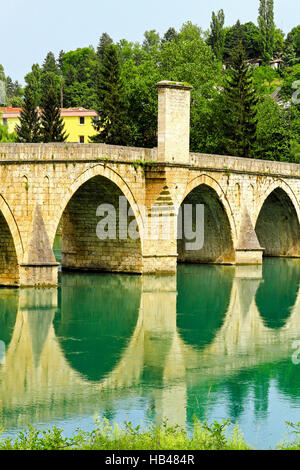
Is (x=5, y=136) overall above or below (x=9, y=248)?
above

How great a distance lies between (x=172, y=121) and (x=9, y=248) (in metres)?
7.47

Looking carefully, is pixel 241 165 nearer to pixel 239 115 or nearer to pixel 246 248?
pixel 246 248

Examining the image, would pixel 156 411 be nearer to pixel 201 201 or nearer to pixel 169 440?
pixel 169 440

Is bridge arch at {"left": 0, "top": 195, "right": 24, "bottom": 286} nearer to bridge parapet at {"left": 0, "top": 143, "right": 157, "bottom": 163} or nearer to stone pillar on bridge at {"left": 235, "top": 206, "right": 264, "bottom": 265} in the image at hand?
bridge parapet at {"left": 0, "top": 143, "right": 157, "bottom": 163}

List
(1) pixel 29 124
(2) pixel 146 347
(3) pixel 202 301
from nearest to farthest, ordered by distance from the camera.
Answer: (2) pixel 146 347 < (3) pixel 202 301 < (1) pixel 29 124

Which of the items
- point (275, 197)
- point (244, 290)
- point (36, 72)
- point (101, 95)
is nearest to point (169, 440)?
point (244, 290)

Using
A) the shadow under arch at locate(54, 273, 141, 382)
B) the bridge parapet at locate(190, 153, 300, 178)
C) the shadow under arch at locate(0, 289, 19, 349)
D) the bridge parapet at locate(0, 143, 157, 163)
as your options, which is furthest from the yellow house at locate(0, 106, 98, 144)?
the shadow under arch at locate(0, 289, 19, 349)

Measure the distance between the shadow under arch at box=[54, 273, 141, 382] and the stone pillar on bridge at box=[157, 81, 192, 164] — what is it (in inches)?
174

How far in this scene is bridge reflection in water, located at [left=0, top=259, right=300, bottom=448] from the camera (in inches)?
566

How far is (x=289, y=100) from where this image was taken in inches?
2140

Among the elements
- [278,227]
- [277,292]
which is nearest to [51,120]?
[278,227]

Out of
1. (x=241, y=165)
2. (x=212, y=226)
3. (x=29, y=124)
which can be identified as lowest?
(x=212, y=226)

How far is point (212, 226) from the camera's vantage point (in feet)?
118

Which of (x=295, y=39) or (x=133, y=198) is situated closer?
(x=133, y=198)
